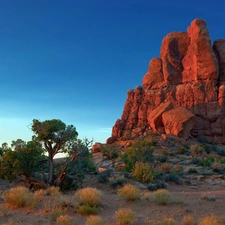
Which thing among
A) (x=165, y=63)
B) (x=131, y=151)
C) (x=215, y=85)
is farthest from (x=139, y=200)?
(x=165, y=63)

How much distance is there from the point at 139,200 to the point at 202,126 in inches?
1555

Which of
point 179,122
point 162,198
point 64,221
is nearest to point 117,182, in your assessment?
point 162,198

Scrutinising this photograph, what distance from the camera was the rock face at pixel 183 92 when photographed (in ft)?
160

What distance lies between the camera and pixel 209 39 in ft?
177

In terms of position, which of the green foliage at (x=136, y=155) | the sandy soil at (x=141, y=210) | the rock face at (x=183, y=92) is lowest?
the sandy soil at (x=141, y=210)

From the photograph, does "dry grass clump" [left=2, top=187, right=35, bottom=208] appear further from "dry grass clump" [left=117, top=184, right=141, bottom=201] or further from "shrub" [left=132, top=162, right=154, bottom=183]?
"shrub" [left=132, top=162, right=154, bottom=183]

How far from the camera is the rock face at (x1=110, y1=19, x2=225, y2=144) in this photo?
1919 inches

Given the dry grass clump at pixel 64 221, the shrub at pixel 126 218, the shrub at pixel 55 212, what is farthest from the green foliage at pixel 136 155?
the dry grass clump at pixel 64 221

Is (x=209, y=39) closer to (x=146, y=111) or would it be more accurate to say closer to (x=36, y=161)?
(x=146, y=111)

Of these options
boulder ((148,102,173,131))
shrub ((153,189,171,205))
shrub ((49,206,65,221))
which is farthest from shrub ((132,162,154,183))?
boulder ((148,102,173,131))

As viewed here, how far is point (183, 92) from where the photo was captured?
5266cm

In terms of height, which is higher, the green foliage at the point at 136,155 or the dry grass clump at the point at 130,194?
the green foliage at the point at 136,155

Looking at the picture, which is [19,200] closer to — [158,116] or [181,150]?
[181,150]

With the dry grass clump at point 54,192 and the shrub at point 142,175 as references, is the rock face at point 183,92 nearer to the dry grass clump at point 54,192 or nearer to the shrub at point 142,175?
the shrub at point 142,175
